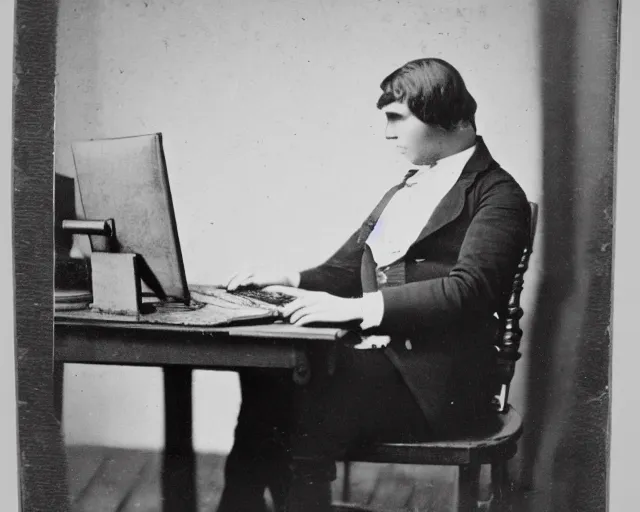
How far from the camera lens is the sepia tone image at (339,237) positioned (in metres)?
1.92

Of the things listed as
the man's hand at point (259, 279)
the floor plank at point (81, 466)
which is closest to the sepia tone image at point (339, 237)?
the man's hand at point (259, 279)

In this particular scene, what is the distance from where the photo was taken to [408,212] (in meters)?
1.94

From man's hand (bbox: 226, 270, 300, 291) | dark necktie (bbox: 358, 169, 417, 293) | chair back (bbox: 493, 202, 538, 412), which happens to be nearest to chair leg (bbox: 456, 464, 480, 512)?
chair back (bbox: 493, 202, 538, 412)

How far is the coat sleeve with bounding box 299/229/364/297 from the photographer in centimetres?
194

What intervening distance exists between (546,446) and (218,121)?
0.98 meters

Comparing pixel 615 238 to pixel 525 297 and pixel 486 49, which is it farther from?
pixel 486 49

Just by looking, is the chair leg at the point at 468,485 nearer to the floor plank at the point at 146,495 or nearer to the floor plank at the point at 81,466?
the floor plank at the point at 146,495

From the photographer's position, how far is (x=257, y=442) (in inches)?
78.4

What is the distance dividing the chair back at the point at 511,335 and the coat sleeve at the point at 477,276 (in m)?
0.02

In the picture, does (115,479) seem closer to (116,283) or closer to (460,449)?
(116,283)

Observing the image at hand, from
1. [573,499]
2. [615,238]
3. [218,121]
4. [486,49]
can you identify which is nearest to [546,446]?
[573,499]

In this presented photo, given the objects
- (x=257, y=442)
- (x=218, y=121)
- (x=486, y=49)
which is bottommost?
(x=257, y=442)

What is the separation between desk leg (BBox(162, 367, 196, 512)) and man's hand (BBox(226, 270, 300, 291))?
8.3 inches

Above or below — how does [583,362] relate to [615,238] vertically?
below
